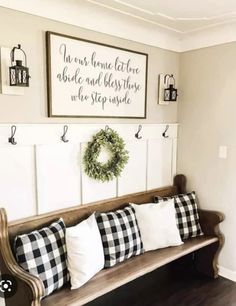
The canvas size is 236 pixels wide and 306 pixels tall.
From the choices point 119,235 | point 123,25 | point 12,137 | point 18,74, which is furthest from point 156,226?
point 123,25

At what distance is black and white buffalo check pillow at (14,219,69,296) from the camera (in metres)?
1.75

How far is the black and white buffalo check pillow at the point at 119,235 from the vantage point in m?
2.16

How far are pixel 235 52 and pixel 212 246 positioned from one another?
68.1 inches

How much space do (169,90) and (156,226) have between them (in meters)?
1.26

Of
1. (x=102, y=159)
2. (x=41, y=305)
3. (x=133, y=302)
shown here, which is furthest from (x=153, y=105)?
(x=41, y=305)

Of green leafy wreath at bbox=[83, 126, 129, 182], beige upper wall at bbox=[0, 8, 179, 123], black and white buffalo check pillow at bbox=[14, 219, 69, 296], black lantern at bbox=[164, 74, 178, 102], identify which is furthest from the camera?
black lantern at bbox=[164, 74, 178, 102]

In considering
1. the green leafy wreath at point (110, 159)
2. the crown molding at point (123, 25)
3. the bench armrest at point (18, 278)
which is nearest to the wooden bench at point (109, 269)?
the bench armrest at point (18, 278)

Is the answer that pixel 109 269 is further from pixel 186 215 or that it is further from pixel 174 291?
pixel 186 215

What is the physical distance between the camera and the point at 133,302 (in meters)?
2.36

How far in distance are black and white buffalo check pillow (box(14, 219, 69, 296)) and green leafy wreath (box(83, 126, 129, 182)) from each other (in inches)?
21.9

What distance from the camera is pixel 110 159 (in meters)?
2.47

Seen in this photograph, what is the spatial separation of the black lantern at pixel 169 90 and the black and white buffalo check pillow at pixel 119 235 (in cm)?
116

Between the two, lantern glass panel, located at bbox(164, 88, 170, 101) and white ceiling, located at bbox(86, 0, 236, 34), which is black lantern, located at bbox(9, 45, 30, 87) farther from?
lantern glass panel, located at bbox(164, 88, 170, 101)

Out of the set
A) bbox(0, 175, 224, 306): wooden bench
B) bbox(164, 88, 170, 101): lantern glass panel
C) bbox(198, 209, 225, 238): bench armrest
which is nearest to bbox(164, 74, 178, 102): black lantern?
bbox(164, 88, 170, 101): lantern glass panel
